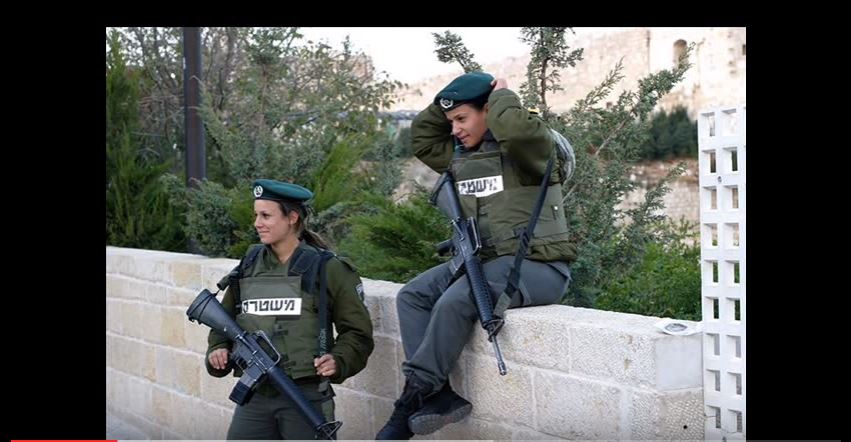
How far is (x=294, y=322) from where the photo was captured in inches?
175

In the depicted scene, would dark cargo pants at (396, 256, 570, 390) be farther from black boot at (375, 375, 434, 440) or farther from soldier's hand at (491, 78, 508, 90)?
soldier's hand at (491, 78, 508, 90)

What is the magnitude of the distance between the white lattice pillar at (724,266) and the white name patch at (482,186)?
920mm

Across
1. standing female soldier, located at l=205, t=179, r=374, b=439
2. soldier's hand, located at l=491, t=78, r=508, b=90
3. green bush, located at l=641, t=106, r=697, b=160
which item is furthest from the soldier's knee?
green bush, located at l=641, t=106, r=697, b=160

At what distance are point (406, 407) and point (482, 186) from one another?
964 millimetres

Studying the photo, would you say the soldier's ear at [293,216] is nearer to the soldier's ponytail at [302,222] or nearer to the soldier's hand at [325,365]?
the soldier's ponytail at [302,222]

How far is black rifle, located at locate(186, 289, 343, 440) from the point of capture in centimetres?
431

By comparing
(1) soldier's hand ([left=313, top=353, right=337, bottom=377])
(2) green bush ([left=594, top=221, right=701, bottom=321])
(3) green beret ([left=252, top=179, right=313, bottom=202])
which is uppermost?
(3) green beret ([left=252, top=179, right=313, bottom=202])

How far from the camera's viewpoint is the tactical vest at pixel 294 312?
14.5ft

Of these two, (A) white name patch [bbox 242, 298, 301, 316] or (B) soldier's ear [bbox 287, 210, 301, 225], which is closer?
(A) white name patch [bbox 242, 298, 301, 316]

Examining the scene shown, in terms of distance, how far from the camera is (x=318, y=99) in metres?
11.1

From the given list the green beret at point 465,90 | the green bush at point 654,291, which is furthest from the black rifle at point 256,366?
the green bush at point 654,291

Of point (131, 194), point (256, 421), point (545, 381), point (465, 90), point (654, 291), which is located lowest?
point (256, 421)

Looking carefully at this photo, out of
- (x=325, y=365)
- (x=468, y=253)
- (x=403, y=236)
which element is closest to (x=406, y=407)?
(x=325, y=365)

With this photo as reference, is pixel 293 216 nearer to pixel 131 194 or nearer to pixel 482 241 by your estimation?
pixel 482 241
